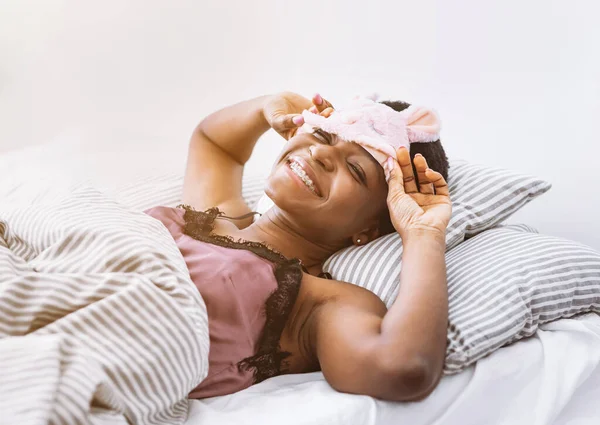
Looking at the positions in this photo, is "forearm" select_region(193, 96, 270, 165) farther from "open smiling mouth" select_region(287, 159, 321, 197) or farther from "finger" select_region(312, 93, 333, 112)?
"open smiling mouth" select_region(287, 159, 321, 197)

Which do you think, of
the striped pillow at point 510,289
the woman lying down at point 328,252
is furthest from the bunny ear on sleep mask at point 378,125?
the striped pillow at point 510,289

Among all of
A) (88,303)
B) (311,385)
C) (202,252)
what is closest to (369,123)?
(202,252)

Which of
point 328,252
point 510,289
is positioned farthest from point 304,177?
point 510,289

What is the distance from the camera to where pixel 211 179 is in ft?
5.24

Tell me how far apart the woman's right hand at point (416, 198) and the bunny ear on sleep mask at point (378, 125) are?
3 centimetres

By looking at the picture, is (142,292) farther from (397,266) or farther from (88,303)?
(397,266)

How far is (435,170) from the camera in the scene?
4.58 ft

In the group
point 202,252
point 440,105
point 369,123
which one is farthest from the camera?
point 440,105

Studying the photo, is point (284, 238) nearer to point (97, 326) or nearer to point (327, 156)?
point (327, 156)

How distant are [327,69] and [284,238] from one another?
906 mm

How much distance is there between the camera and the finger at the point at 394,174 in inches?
50.2

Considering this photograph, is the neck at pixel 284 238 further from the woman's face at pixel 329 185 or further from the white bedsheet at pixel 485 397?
the white bedsheet at pixel 485 397

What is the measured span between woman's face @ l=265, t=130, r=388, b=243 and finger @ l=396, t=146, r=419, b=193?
0.05 metres

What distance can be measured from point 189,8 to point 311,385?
1528 mm
